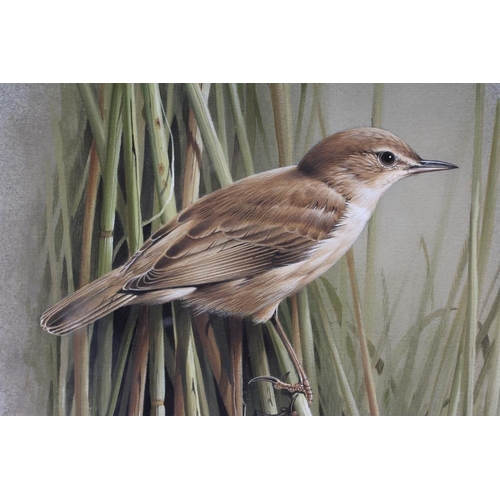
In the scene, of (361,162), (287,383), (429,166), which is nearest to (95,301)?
(287,383)

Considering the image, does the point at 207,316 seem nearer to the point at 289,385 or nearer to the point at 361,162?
the point at 289,385

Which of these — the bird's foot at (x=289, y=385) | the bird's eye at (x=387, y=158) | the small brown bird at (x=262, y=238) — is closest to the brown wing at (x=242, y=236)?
the small brown bird at (x=262, y=238)

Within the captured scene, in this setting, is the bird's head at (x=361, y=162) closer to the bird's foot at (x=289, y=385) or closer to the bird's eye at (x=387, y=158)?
the bird's eye at (x=387, y=158)

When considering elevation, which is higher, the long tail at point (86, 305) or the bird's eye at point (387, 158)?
the bird's eye at point (387, 158)

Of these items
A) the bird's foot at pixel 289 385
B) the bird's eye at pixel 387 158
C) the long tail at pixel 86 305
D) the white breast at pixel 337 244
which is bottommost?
the bird's foot at pixel 289 385

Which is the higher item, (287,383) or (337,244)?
(337,244)

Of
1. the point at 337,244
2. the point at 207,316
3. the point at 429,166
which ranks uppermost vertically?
the point at 429,166

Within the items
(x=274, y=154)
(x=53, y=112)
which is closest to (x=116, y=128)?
(x=53, y=112)
